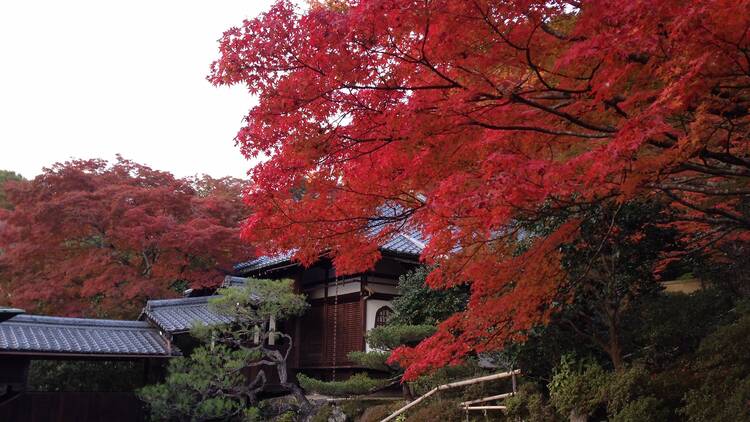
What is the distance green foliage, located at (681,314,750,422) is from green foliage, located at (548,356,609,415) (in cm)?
98

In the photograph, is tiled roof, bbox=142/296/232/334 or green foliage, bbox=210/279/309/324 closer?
green foliage, bbox=210/279/309/324

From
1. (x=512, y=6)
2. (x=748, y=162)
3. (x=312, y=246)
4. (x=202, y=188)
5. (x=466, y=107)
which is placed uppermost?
(x=202, y=188)

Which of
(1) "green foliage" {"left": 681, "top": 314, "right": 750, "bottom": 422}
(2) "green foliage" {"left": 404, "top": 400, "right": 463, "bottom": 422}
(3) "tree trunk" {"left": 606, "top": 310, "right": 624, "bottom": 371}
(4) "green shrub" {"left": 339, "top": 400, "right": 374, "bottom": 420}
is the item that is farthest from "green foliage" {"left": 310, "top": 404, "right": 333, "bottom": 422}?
(1) "green foliage" {"left": 681, "top": 314, "right": 750, "bottom": 422}

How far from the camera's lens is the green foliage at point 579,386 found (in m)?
7.36

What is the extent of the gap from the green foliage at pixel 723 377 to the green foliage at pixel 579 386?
98 centimetres

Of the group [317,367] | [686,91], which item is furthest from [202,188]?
[686,91]

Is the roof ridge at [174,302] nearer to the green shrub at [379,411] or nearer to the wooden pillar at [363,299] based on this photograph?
the wooden pillar at [363,299]

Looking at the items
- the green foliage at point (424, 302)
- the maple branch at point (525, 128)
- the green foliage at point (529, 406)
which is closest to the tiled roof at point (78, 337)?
the green foliage at point (424, 302)

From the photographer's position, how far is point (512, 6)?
4.65 meters

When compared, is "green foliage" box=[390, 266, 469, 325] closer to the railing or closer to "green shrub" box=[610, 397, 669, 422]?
the railing

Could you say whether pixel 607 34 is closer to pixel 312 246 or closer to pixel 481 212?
pixel 481 212

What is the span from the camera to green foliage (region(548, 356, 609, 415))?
7.36m

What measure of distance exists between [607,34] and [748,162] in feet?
6.10

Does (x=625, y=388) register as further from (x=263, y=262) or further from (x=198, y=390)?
(x=263, y=262)
